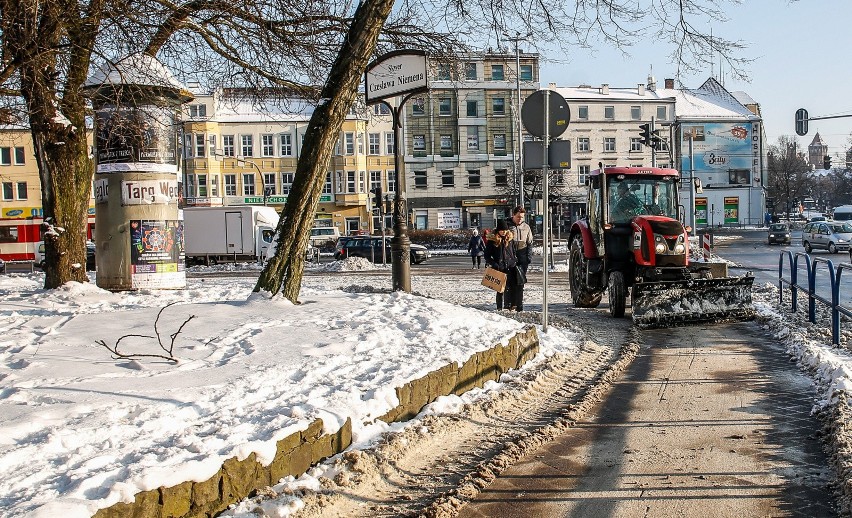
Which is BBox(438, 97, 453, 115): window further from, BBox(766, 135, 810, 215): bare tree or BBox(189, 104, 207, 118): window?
BBox(766, 135, 810, 215): bare tree

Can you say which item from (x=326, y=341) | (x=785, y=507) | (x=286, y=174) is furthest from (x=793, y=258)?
(x=286, y=174)

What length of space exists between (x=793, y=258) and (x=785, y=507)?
11.6 m

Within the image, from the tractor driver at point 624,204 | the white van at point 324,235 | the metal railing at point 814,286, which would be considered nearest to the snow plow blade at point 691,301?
the metal railing at point 814,286

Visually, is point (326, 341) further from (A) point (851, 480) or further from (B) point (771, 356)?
(B) point (771, 356)

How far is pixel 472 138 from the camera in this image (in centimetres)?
7419

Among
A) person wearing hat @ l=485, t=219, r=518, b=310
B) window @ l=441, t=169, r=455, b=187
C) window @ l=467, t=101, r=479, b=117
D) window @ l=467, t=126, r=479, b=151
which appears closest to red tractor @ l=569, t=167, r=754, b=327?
person wearing hat @ l=485, t=219, r=518, b=310

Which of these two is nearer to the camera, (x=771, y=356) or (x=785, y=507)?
(x=785, y=507)

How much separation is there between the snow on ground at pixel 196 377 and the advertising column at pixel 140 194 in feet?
6.14

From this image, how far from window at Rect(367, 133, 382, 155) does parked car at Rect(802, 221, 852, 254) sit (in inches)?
1407

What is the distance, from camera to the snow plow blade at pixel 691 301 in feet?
43.2

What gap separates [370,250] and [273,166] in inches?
1272

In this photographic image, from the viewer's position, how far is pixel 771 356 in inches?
395

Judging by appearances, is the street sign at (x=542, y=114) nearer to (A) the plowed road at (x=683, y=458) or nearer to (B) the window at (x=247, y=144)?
(A) the plowed road at (x=683, y=458)

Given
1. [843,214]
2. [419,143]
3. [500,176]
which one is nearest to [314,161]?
[843,214]
